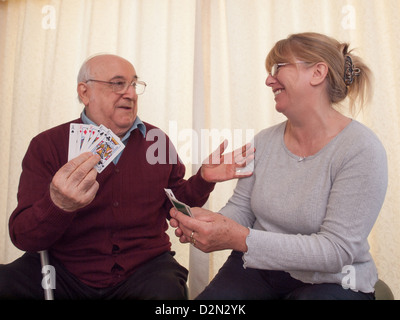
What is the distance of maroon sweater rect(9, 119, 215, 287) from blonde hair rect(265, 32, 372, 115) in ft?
2.29

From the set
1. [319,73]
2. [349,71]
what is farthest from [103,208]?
[349,71]

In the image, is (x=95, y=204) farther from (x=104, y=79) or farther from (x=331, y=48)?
(x=331, y=48)

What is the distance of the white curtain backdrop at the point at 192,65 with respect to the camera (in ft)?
6.72

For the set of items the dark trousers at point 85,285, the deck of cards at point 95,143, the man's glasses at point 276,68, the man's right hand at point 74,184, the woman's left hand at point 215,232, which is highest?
the man's glasses at point 276,68

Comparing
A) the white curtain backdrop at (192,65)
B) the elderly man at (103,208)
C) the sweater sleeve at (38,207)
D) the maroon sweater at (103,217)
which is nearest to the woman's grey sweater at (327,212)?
the elderly man at (103,208)

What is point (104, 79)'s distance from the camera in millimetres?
1656

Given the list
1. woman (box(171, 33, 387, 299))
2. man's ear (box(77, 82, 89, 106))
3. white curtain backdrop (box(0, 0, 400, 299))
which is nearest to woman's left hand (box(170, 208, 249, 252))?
woman (box(171, 33, 387, 299))

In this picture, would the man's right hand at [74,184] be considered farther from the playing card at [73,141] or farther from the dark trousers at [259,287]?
the dark trousers at [259,287]

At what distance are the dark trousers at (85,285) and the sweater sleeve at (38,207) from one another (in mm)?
124

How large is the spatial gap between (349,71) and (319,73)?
0.44 ft

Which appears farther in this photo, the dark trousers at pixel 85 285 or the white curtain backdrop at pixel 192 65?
the white curtain backdrop at pixel 192 65

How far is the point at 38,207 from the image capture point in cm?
123

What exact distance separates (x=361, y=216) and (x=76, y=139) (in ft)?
3.75

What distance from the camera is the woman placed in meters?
1.09
